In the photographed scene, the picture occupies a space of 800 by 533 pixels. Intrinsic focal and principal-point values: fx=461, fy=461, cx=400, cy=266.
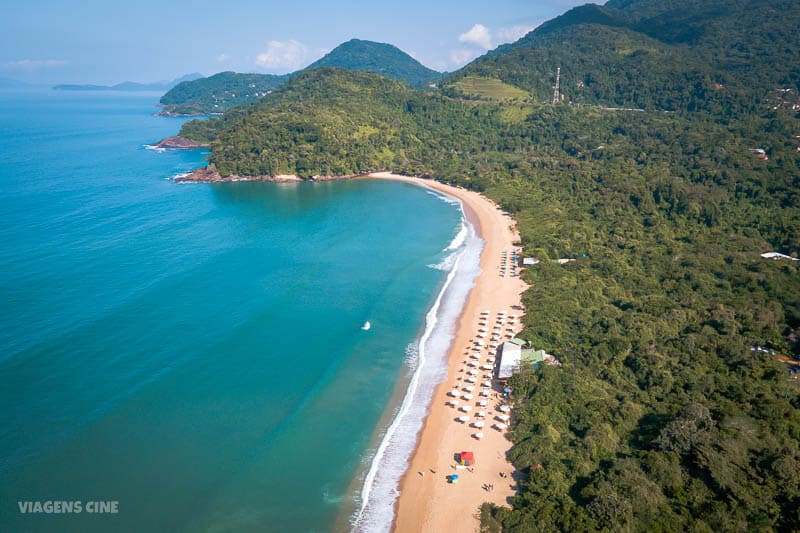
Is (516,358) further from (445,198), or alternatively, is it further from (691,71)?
(691,71)

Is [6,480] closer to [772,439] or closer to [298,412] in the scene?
[298,412]

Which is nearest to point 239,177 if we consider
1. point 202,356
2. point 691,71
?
point 202,356

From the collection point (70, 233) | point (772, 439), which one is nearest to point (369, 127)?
point (70, 233)

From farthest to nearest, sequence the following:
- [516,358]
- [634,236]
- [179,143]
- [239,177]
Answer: [179,143]
[239,177]
[634,236]
[516,358]

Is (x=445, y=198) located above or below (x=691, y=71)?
below

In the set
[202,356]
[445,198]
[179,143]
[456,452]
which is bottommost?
[456,452]

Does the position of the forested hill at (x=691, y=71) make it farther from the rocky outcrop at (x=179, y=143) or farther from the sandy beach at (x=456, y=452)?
the sandy beach at (x=456, y=452)
